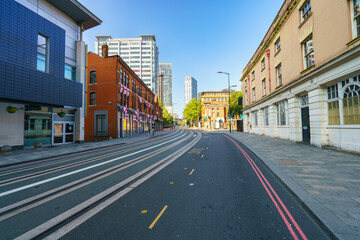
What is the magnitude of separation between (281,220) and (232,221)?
0.97 meters

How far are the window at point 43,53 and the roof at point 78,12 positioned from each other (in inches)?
170

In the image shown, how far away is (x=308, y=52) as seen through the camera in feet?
37.6

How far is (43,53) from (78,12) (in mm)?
6517

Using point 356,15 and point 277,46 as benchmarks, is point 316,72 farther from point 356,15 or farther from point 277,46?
point 277,46

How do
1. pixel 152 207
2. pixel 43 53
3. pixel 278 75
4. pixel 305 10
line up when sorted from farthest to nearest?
1. pixel 278 75
2. pixel 43 53
3. pixel 305 10
4. pixel 152 207

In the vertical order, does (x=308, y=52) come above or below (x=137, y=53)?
below

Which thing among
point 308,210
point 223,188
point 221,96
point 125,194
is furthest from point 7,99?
point 221,96

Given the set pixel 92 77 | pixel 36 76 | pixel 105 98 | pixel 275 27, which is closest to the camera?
pixel 36 76

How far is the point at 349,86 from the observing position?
27.0 ft

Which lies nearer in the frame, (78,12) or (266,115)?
(78,12)

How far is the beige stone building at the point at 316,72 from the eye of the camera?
795 cm

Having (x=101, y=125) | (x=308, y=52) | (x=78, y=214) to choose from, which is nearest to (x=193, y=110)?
(x=101, y=125)

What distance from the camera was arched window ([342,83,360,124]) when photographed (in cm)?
780

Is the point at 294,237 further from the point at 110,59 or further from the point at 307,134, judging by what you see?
the point at 110,59
